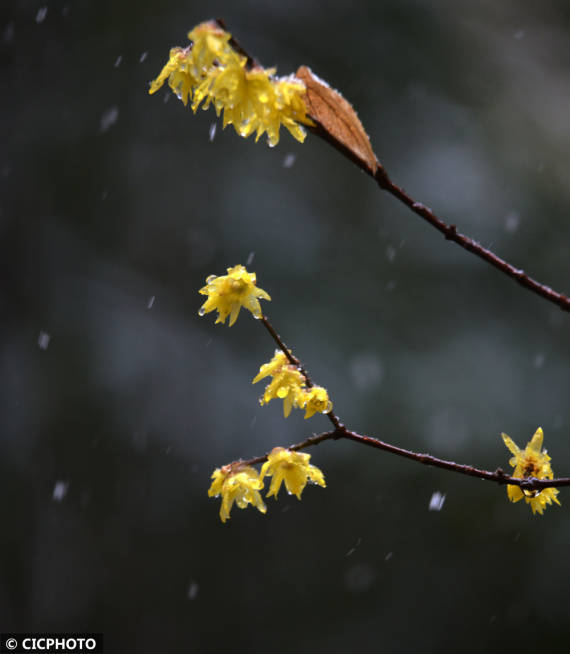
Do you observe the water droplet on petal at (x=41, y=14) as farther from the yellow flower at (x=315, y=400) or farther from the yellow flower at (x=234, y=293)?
the yellow flower at (x=315, y=400)

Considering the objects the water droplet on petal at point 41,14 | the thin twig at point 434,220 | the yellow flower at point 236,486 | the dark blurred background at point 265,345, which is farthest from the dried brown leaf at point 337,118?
the water droplet on petal at point 41,14

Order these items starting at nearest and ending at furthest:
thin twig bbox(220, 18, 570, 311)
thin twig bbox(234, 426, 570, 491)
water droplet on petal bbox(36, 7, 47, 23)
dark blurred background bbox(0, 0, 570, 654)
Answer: thin twig bbox(220, 18, 570, 311)
thin twig bbox(234, 426, 570, 491)
dark blurred background bbox(0, 0, 570, 654)
water droplet on petal bbox(36, 7, 47, 23)

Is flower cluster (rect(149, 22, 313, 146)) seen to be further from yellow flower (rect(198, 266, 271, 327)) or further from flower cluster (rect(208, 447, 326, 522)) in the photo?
flower cluster (rect(208, 447, 326, 522))

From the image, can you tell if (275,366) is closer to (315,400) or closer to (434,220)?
(315,400)

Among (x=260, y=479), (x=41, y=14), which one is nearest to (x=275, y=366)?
(x=260, y=479)

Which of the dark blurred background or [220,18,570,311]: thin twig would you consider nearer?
[220,18,570,311]: thin twig

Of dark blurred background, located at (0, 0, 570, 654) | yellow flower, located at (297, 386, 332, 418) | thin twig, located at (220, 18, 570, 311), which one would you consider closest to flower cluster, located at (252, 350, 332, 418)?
yellow flower, located at (297, 386, 332, 418)
